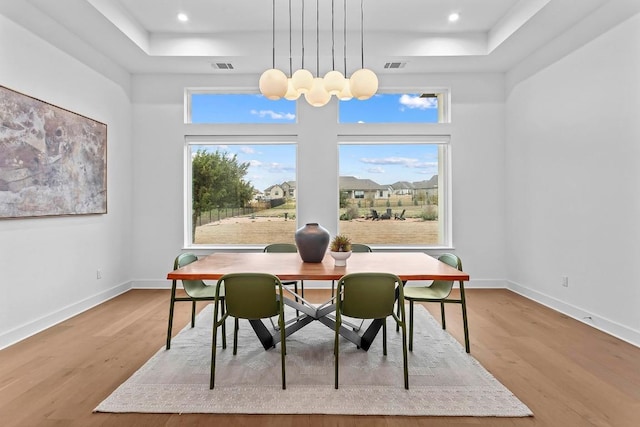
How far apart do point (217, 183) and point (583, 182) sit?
453 centimetres

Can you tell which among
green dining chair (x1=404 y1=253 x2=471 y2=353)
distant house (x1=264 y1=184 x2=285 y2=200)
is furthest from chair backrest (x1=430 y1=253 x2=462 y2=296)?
distant house (x1=264 y1=184 x2=285 y2=200)

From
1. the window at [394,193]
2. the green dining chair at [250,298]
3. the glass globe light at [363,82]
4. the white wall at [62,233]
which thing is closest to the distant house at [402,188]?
the window at [394,193]

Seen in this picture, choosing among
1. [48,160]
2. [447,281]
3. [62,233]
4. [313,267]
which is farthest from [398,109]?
[62,233]

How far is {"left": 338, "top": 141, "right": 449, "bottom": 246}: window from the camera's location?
17.5 ft

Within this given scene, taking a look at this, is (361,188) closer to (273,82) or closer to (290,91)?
(290,91)

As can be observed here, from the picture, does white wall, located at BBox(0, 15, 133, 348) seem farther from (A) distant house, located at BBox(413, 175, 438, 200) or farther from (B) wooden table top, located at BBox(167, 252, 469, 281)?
(A) distant house, located at BBox(413, 175, 438, 200)

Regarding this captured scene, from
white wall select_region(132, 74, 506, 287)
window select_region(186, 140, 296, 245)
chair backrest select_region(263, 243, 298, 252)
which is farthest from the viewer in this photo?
window select_region(186, 140, 296, 245)

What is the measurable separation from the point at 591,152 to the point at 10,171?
5.43 m

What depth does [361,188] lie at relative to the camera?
17.6 ft

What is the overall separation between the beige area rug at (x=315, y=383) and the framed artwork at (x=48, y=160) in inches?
74.9

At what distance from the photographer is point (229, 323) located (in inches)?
142

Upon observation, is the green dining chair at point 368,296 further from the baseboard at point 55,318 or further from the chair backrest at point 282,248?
the baseboard at point 55,318

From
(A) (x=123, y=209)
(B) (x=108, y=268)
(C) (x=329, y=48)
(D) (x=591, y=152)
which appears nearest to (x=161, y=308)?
(B) (x=108, y=268)

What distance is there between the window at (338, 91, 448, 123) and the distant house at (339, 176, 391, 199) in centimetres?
85
